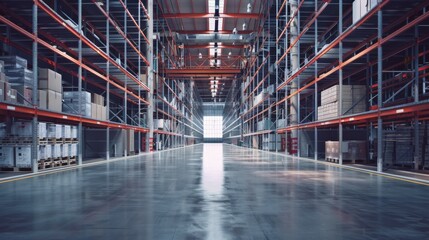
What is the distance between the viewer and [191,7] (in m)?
33.9

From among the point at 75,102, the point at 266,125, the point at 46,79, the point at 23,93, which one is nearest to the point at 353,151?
the point at 75,102

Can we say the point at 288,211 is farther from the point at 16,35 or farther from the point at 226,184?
the point at 16,35

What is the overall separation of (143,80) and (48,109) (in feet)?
49.3

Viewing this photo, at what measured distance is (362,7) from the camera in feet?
43.4

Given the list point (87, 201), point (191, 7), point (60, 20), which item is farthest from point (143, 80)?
point (87, 201)

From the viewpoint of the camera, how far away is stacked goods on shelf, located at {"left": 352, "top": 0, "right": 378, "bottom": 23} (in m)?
12.5

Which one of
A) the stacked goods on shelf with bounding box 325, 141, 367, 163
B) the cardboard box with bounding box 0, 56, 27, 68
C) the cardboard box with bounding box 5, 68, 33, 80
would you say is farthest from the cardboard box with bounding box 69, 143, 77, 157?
the stacked goods on shelf with bounding box 325, 141, 367, 163

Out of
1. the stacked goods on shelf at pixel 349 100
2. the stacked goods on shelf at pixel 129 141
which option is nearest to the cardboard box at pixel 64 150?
the stacked goods on shelf at pixel 129 141

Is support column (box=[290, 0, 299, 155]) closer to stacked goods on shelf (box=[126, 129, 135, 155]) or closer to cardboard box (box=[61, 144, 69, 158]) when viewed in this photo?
stacked goods on shelf (box=[126, 129, 135, 155])

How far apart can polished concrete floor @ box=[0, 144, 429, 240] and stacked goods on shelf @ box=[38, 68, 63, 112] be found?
13.3 feet

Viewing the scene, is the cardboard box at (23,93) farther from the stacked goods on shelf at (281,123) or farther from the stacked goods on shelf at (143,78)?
the stacked goods on shelf at (281,123)

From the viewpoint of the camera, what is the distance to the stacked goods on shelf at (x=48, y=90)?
40.4 feet

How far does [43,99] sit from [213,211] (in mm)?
9005

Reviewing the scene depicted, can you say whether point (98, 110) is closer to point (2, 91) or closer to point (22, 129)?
point (22, 129)
